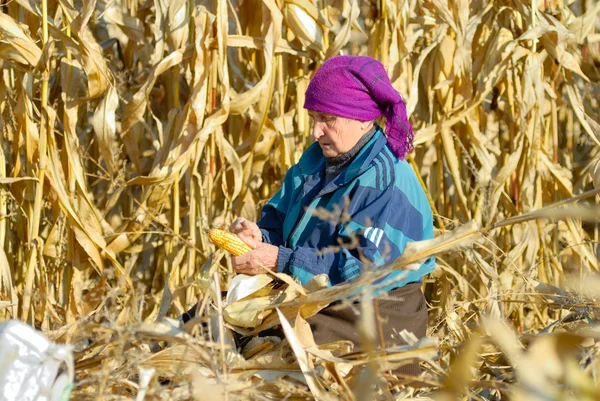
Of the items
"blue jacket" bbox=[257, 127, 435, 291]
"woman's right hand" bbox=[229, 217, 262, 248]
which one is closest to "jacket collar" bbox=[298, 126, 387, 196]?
"blue jacket" bbox=[257, 127, 435, 291]

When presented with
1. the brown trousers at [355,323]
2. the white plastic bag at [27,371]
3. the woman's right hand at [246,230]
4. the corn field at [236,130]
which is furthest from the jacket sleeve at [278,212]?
the white plastic bag at [27,371]

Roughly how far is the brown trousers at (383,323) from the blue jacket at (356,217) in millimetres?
54

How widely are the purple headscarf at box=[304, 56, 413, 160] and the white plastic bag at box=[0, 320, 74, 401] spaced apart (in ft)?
3.18

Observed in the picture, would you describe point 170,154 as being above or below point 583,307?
above

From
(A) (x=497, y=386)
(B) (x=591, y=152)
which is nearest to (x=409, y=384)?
(A) (x=497, y=386)

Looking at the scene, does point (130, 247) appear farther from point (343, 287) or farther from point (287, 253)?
point (343, 287)

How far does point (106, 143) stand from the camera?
2.58 metres

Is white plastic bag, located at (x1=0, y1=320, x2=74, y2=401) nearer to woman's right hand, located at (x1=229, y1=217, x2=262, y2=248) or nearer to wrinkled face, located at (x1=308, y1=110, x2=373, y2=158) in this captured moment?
woman's right hand, located at (x1=229, y1=217, x2=262, y2=248)

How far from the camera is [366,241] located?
1942 mm

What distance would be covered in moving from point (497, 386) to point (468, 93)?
1.66 metres

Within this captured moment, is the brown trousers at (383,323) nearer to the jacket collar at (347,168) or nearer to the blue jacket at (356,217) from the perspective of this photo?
the blue jacket at (356,217)

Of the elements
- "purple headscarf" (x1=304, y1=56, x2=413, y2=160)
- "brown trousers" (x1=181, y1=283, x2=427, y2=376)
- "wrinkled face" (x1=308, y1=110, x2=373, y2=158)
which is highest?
"purple headscarf" (x1=304, y1=56, x2=413, y2=160)

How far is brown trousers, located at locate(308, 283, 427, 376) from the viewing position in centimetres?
197

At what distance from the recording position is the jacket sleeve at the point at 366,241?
1925 mm
